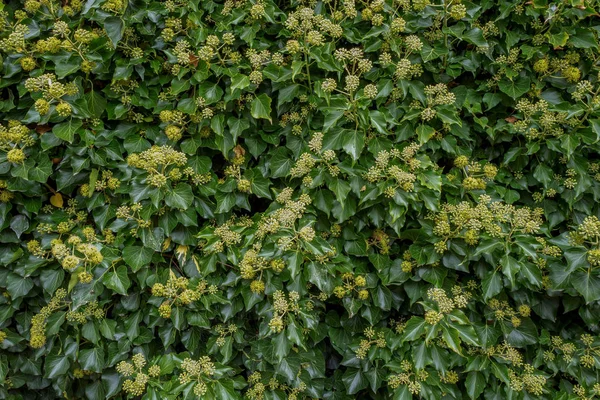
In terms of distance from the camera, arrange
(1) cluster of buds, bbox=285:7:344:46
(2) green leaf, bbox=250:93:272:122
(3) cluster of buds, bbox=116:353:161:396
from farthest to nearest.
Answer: (2) green leaf, bbox=250:93:272:122, (1) cluster of buds, bbox=285:7:344:46, (3) cluster of buds, bbox=116:353:161:396

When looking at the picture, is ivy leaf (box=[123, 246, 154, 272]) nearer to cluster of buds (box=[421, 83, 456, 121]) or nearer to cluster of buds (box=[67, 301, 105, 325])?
cluster of buds (box=[67, 301, 105, 325])

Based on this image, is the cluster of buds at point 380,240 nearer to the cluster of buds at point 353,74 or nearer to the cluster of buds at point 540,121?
the cluster of buds at point 353,74

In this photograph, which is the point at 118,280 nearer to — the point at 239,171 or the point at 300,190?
the point at 239,171

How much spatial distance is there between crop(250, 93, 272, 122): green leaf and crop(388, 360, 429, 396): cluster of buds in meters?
1.55

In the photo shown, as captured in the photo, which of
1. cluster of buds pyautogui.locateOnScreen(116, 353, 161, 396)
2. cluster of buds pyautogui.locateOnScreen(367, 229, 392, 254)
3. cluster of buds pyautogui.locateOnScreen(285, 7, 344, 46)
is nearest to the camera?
cluster of buds pyautogui.locateOnScreen(116, 353, 161, 396)

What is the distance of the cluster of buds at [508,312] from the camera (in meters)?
2.47

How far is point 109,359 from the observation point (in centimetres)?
257

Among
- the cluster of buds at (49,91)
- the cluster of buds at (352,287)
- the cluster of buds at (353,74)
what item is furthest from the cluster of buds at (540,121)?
the cluster of buds at (49,91)

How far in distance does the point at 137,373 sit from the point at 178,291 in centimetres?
47

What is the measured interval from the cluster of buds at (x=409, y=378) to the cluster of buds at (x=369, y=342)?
0.19m

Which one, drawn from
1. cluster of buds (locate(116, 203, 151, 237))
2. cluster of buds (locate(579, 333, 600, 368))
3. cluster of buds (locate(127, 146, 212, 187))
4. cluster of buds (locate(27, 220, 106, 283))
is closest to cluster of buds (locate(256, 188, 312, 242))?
cluster of buds (locate(127, 146, 212, 187))

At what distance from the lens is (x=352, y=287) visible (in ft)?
8.13

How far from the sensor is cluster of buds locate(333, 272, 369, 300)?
2.42 meters

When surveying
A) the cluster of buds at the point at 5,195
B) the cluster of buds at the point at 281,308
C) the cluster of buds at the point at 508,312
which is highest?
the cluster of buds at the point at 5,195
